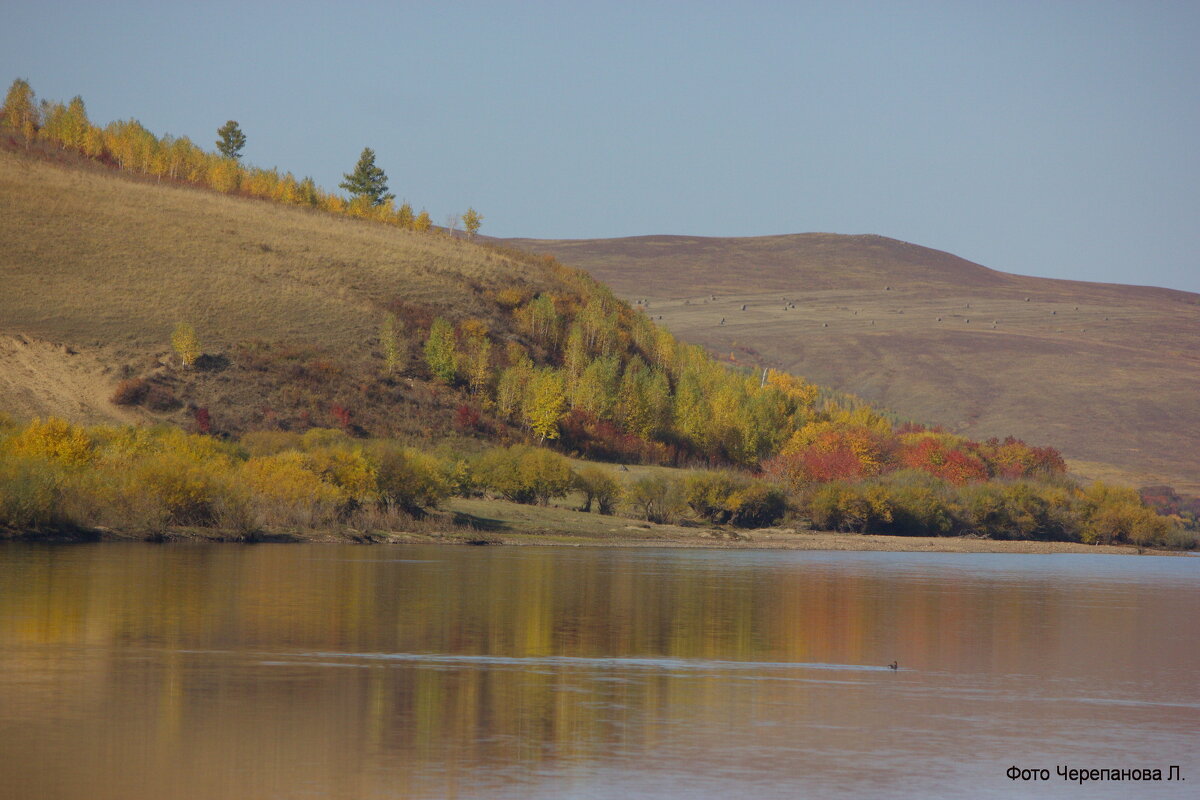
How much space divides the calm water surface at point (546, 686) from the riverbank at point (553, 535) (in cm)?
646

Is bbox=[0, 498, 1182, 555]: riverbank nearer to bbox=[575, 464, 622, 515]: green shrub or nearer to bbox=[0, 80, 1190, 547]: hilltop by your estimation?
bbox=[0, 80, 1190, 547]: hilltop

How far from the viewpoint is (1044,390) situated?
157 metres

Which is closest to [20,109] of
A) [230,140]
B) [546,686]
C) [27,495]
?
[230,140]

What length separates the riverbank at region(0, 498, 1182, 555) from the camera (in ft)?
157

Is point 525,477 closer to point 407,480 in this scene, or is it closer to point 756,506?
point 407,480

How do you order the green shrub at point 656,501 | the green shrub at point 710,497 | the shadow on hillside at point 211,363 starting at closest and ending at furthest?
the green shrub at point 656,501
the green shrub at point 710,497
the shadow on hillside at point 211,363

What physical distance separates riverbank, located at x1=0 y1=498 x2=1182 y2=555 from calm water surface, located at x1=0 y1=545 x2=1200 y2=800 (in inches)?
254

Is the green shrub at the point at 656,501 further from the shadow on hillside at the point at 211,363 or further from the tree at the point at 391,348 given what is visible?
the shadow on hillside at the point at 211,363

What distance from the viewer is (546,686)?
880 inches

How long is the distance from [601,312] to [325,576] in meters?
74.6

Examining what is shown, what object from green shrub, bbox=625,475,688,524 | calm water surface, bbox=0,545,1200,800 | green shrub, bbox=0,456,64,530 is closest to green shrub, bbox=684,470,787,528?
green shrub, bbox=625,475,688,524

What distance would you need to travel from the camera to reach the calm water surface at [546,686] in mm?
16500

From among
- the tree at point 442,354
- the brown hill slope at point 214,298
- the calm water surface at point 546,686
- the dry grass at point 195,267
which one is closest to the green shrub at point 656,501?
the brown hill slope at point 214,298

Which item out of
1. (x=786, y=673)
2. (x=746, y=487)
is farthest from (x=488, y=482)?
(x=786, y=673)
